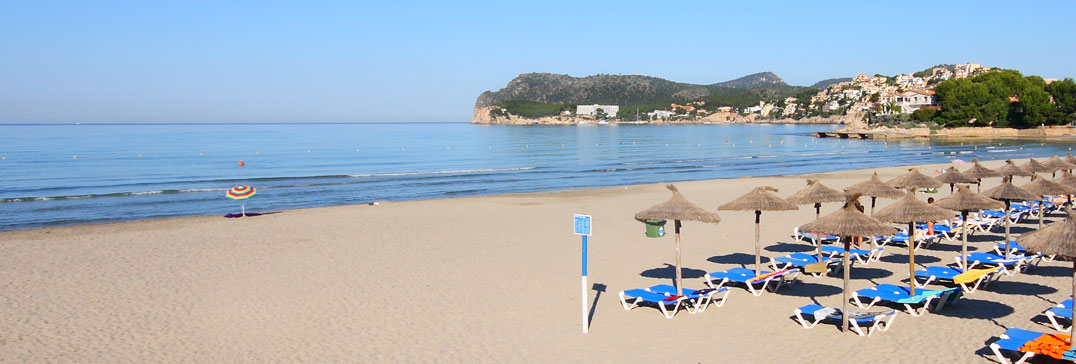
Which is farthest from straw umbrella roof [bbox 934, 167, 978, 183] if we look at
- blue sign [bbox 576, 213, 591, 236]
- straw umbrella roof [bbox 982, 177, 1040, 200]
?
blue sign [bbox 576, 213, 591, 236]

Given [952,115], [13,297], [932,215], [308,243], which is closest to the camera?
[932,215]

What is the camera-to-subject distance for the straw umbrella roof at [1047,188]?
47.2ft

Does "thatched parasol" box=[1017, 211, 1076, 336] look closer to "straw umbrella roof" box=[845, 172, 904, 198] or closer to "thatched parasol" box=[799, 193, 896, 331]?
"thatched parasol" box=[799, 193, 896, 331]

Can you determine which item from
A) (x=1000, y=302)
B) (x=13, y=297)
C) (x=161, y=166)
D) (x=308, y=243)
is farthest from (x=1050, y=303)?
(x=161, y=166)

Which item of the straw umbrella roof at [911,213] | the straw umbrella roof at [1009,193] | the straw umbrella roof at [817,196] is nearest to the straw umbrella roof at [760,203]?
the straw umbrella roof at [911,213]

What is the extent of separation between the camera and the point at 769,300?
1055 cm

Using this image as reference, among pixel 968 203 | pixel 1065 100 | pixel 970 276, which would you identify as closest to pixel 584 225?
pixel 970 276

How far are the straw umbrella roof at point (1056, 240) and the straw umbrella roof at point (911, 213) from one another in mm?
1950

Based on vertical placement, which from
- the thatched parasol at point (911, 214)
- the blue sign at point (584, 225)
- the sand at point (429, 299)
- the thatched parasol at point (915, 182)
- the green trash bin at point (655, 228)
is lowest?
the sand at point (429, 299)

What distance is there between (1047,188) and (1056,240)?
847 centimetres

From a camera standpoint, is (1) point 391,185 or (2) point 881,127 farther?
(2) point 881,127

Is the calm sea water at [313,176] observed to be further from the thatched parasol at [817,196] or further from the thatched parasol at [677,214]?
the thatched parasol at [677,214]

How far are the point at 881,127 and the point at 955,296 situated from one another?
324 feet

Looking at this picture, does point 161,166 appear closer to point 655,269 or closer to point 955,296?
point 655,269
